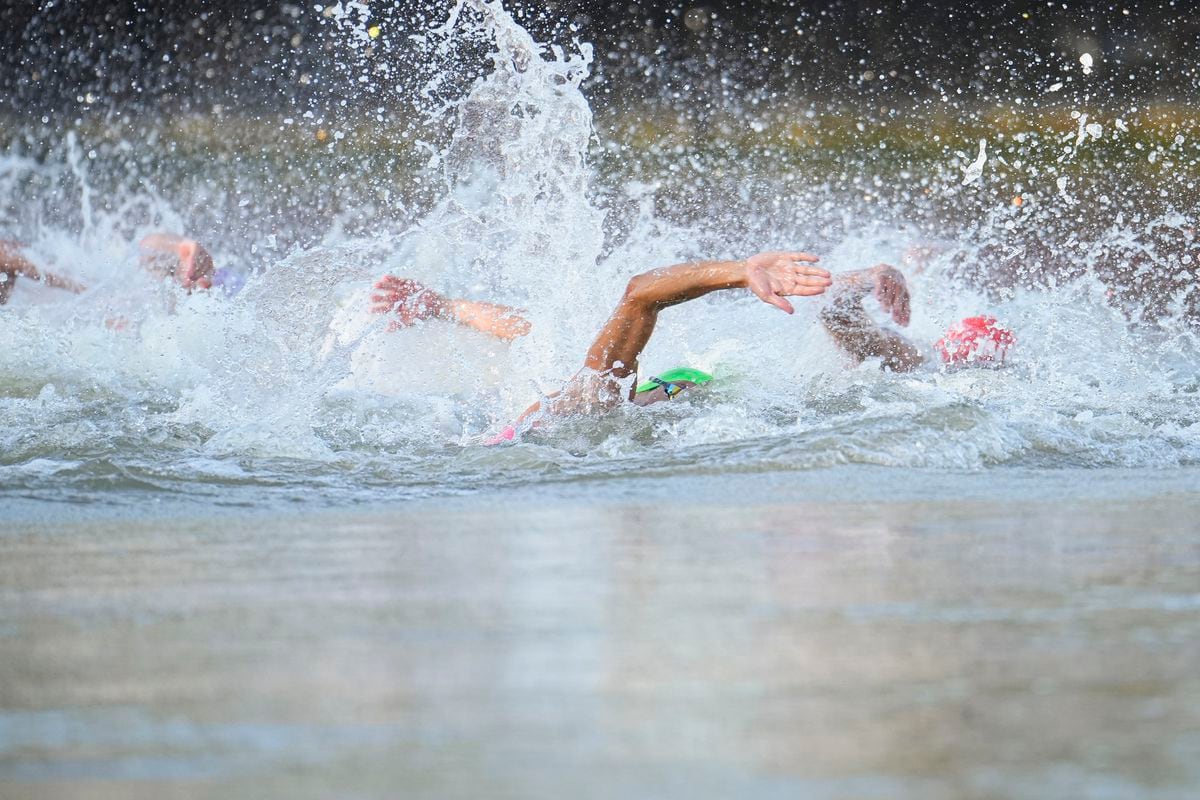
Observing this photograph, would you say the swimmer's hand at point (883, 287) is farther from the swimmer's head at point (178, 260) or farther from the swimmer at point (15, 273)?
the swimmer at point (15, 273)

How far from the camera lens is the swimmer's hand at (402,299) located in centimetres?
502

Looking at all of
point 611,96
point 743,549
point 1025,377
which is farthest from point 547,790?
point 611,96

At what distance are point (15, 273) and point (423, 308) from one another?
8.16 feet

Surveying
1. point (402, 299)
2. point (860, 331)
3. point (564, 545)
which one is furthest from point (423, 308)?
point (564, 545)

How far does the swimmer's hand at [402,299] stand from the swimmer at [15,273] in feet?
7.54

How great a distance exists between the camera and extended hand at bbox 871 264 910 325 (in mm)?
4789

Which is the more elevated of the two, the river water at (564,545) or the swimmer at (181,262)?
the swimmer at (181,262)

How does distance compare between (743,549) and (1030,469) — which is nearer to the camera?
(743,549)

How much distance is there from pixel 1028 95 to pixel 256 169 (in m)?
5.82

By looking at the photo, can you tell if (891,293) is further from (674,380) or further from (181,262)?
(181,262)

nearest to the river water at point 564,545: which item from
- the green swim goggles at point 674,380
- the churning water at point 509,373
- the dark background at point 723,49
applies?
the churning water at point 509,373

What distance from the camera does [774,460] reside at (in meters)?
3.43

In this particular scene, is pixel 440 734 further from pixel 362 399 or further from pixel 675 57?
pixel 675 57

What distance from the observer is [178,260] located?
6.88 m
